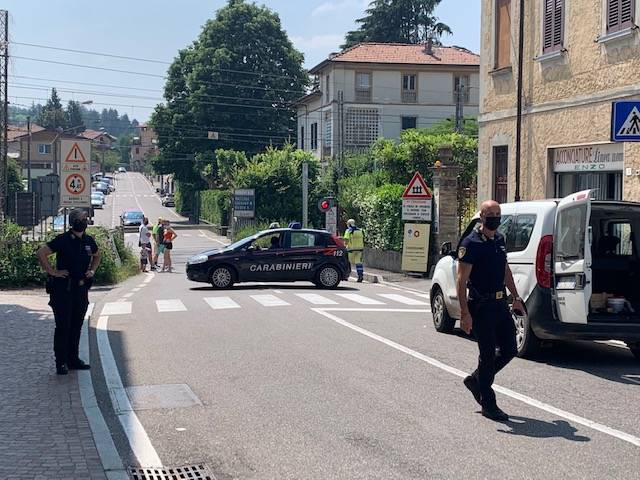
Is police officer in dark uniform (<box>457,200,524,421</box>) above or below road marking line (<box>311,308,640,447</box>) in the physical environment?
above

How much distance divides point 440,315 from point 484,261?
568 centimetres

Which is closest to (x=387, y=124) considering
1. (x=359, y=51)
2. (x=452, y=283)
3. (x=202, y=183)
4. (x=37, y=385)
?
(x=359, y=51)

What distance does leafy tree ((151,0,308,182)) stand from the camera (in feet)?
234

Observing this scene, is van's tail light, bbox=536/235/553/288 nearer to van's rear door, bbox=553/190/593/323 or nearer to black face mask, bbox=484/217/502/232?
van's rear door, bbox=553/190/593/323

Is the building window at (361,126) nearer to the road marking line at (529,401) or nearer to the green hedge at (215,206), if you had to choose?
the green hedge at (215,206)

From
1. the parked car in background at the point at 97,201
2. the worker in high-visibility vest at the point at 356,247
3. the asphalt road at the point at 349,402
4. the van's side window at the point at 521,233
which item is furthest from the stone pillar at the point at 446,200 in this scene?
the parked car in background at the point at 97,201

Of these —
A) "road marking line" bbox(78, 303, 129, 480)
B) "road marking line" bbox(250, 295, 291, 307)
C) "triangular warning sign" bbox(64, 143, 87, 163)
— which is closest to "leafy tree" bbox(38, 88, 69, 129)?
"triangular warning sign" bbox(64, 143, 87, 163)

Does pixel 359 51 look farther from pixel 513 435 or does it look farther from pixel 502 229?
pixel 513 435

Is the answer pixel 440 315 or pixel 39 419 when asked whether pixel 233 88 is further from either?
pixel 39 419

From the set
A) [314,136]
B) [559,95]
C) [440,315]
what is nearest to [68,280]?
[440,315]

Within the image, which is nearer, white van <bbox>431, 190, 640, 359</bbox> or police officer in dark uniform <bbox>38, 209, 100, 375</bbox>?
police officer in dark uniform <bbox>38, 209, 100, 375</bbox>

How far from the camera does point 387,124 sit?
63125 millimetres

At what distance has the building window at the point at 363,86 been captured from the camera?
61.8m

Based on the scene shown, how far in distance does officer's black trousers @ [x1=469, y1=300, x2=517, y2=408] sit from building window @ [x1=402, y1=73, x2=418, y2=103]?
5572 cm
